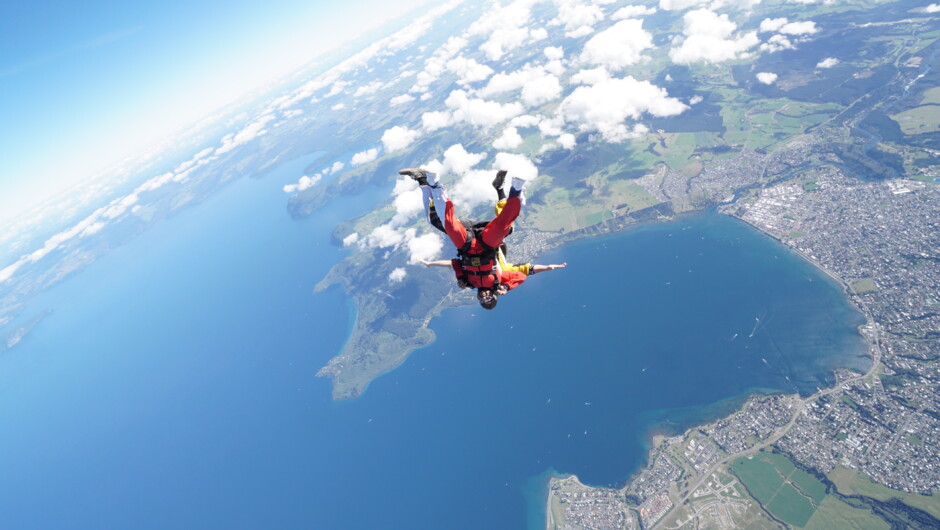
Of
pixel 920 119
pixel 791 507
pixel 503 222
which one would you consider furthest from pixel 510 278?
pixel 920 119

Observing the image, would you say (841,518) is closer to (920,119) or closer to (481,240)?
(481,240)

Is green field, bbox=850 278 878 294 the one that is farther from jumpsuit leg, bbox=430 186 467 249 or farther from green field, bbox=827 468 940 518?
jumpsuit leg, bbox=430 186 467 249

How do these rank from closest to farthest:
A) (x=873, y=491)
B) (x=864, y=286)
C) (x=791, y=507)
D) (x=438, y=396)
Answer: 1. (x=873, y=491)
2. (x=791, y=507)
3. (x=864, y=286)
4. (x=438, y=396)

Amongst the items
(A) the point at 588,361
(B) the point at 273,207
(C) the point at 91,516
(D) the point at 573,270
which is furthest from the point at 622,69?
(C) the point at 91,516

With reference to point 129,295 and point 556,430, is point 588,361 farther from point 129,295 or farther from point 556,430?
point 129,295

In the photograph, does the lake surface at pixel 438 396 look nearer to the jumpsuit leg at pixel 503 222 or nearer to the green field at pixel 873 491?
the green field at pixel 873 491

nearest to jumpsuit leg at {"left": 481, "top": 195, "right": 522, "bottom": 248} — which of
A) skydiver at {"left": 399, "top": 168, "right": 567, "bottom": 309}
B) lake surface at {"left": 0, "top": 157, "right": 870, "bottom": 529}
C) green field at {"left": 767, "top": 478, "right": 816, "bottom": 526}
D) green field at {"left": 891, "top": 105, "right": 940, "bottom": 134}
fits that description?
skydiver at {"left": 399, "top": 168, "right": 567, "bottom": 309}
